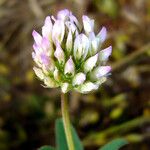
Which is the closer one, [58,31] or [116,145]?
[58,31]

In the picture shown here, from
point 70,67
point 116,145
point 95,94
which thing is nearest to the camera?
point 70,67

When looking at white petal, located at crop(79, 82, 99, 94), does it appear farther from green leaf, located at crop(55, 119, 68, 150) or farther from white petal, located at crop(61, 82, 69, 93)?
green leaf, located at crop(55, 119, 68, 150)

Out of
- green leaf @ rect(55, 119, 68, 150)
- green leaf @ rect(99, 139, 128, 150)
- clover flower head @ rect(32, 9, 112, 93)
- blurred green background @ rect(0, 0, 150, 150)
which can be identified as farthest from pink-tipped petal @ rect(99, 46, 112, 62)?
blurred green background @ rect(0, 0, 150, 150)

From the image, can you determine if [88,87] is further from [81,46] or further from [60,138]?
[60,138]

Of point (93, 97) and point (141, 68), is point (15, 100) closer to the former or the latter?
point (93, 97)

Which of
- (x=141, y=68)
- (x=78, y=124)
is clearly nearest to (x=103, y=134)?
(x=78, y=124)

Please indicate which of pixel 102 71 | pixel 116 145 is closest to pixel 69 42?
pixel 102 71

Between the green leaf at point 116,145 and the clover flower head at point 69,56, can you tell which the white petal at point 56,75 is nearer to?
the clover flower head at point 69,56
